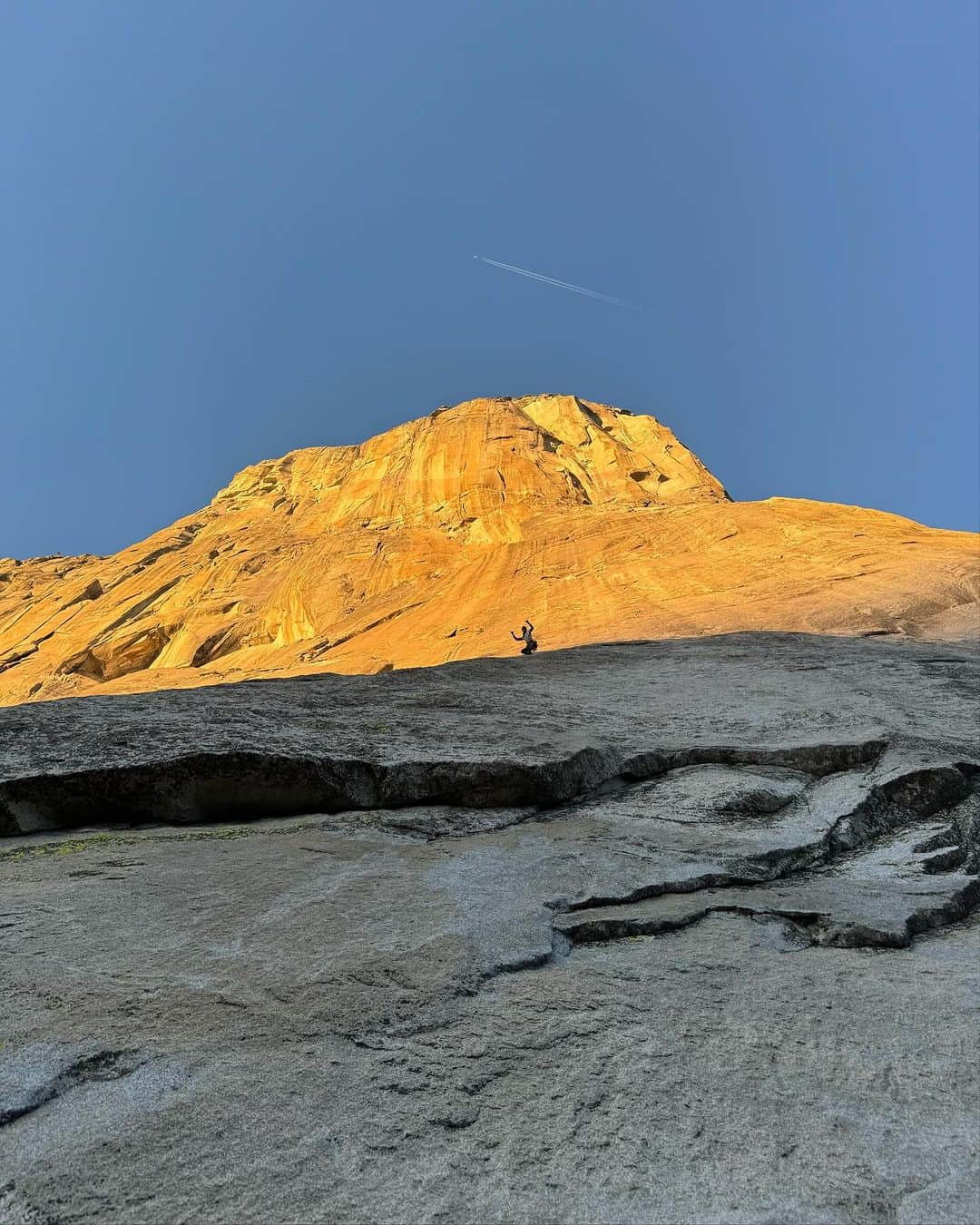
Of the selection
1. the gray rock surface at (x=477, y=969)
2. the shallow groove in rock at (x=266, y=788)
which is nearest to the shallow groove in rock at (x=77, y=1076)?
the gray rock surface at (x=477, y=969)

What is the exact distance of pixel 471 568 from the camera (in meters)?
45.6

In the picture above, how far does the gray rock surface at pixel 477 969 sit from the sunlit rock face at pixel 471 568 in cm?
1929

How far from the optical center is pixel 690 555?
1576 inches

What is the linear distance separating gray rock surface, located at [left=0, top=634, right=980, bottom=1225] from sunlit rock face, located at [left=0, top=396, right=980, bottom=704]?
19.3 meters

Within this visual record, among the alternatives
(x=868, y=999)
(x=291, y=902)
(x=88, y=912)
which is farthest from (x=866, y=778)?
(x=88, y=912)

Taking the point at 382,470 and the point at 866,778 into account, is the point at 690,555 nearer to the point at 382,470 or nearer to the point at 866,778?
the point at 866,778

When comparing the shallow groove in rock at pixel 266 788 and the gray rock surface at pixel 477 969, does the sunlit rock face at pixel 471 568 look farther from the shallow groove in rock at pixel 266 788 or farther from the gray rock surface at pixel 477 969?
the shallow groove in rock at pixel 266 788

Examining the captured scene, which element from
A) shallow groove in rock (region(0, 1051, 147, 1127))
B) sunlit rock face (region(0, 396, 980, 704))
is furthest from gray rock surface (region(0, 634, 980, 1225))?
sunlit rock face (region(0, 396, 980, 704))

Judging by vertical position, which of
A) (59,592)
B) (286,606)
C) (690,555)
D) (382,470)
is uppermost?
(382,470)

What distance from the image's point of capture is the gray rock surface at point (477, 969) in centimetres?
285

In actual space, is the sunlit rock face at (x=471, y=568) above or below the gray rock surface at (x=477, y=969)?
above

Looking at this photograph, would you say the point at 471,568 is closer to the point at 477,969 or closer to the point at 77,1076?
the point at 477,969

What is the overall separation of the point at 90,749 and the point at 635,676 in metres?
7.89

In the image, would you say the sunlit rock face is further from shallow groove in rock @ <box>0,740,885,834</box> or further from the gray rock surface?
shallow groove in rock @ <box>0,740,885,834</box>
